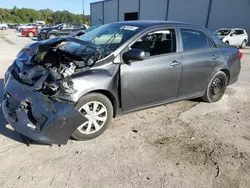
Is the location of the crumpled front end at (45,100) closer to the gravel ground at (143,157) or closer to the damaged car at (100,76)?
the damaged car at (100,76)

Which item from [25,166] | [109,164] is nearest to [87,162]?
[109,164]

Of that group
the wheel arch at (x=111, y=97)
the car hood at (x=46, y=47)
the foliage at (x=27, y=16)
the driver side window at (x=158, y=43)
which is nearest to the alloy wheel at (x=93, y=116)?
the wheel arch at (x=111, y=97)

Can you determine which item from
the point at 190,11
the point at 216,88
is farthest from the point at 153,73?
the point at 190,11

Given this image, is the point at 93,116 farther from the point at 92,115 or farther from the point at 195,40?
the point at 195,40

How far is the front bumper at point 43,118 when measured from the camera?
2775mm

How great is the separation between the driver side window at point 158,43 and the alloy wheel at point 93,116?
1154 mm

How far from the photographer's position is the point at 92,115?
Answer: 3.23 metres

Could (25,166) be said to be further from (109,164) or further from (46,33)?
(46,33)

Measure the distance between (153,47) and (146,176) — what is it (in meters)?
2.16

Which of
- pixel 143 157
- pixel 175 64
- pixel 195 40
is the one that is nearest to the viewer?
pixel 143 157

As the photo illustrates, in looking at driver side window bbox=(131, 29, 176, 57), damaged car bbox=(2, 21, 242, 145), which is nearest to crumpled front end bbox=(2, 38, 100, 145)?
damaged car bbox=(2, 21, 242, 145)

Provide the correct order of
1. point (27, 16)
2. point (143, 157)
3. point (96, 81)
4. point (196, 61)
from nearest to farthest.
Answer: point (143, 157) → point (96, 81) → point (196, 61) → point (27, 16)

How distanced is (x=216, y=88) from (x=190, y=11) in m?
23.6

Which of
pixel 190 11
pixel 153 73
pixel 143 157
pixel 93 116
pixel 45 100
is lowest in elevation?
pixel 143 157
